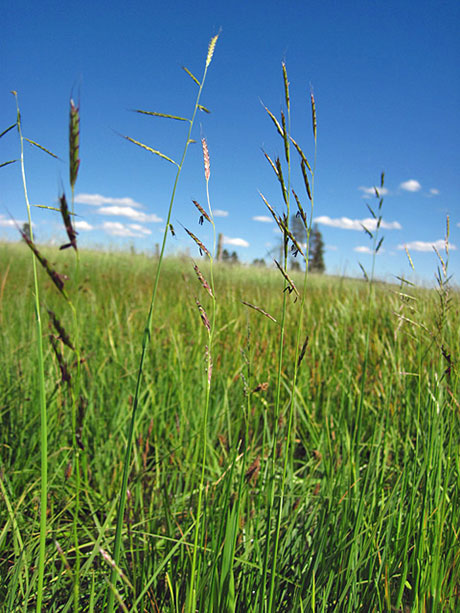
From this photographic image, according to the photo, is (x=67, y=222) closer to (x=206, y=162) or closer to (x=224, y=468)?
(x=206, y=162)

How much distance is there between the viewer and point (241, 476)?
62cm

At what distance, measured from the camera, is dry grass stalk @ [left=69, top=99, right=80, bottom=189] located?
1.14 feet

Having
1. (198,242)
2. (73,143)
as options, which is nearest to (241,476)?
(198,242)

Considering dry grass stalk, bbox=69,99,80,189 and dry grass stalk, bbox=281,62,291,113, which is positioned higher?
dry grass stalk, bbox=281,62,291,113

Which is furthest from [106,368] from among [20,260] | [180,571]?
[20,260]

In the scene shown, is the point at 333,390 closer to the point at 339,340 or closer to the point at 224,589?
the point at 339,340

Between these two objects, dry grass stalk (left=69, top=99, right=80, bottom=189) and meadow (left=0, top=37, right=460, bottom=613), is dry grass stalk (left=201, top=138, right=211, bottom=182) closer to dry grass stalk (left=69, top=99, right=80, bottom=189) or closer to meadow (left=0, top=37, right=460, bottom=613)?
meadow (left=0, top=37, right=460, bottom=613)

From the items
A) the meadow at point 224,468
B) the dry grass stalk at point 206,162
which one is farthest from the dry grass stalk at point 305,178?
the dry grass stalk at point 206,162

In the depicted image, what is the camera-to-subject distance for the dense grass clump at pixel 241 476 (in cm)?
66

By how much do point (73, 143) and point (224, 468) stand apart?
0.87 metres

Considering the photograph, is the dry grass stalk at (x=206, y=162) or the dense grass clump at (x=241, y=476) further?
the dense grass clump at (x=241, y=476)

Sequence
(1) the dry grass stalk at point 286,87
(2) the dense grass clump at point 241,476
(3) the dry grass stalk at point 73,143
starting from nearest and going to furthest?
(3) the dry grass stalk at point 73,143
(1) the dry grass stalk at point 286,87
(2) the dense grass clump at point 241,476

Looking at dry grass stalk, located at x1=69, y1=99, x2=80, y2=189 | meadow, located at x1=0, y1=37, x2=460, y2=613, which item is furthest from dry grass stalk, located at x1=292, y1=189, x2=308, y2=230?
dry grass stalk, located at x1=69, y1=99, x2=80, y2=189

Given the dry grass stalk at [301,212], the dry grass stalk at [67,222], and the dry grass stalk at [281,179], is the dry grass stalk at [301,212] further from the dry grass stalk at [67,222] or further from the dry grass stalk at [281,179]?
the dry grass stalk at [67,222]
